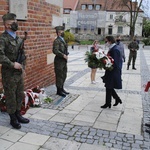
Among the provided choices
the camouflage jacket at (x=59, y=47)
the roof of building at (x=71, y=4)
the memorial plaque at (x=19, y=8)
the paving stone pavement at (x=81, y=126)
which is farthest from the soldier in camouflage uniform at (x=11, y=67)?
the roof of building at (x=71, y=4)

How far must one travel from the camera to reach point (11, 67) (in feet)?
12.3

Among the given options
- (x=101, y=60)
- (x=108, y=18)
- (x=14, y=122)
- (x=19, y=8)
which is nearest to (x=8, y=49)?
(x=14, y=122)

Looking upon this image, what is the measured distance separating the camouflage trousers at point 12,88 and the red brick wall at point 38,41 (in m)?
1.76

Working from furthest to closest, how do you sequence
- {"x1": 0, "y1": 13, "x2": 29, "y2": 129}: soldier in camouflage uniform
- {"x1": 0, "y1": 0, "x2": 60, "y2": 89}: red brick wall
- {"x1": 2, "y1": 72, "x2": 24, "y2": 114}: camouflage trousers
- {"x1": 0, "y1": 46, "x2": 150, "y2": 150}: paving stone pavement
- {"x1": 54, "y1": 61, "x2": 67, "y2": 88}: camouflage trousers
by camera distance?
{"x1": 54, "y1": 61, "x2": 67, "y2": 88}: camouflage trousers, {"x1": 0, "y1": 0, "x2": 60, "y2": 89}: red brick wall, {"x1": 2, "y1": 72, "x2": 24, "y2": 114}: camouflage trousers, {"x1": 0, "y1": 13, "x2": 29, "y2": 129}: soldier in camouflage uniform, {"x1": 0, "y1": 46, "x2": 150, "y2": 150}: paving stone pavement

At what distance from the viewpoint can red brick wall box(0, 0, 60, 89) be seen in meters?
5.90

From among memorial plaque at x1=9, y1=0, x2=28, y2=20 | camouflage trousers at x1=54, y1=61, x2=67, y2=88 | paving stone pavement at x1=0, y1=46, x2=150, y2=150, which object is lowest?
paving stone pavement at x1=0, y1=46, x2=150, y2=150

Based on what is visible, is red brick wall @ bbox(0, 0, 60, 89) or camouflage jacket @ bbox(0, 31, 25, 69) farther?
red brick wall @ bbox(0, 0, 60, 89)

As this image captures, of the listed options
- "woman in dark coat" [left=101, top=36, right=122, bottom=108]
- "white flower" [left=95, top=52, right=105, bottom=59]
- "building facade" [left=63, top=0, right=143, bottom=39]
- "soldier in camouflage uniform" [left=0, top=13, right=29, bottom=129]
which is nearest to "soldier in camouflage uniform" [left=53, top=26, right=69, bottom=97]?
"white flower" [left=95, top=52, right=105, bottom=59]

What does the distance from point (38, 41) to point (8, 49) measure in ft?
8.73

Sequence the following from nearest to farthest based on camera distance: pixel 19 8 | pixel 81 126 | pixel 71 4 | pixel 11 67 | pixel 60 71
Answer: pixel 11 67 < pixel 81 126 < pixel 19 8 < pixel 60 71 < pixel 71 4

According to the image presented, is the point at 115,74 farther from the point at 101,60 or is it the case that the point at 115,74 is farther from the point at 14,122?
the point at 14,122

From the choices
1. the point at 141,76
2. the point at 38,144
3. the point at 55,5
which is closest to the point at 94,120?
the point at 38,144

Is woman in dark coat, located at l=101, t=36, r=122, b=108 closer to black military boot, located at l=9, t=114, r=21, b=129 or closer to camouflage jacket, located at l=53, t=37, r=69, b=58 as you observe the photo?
camouflage jacket, located at l=53, t=37, r=69, b=58

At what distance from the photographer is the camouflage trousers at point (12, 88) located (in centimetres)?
390
